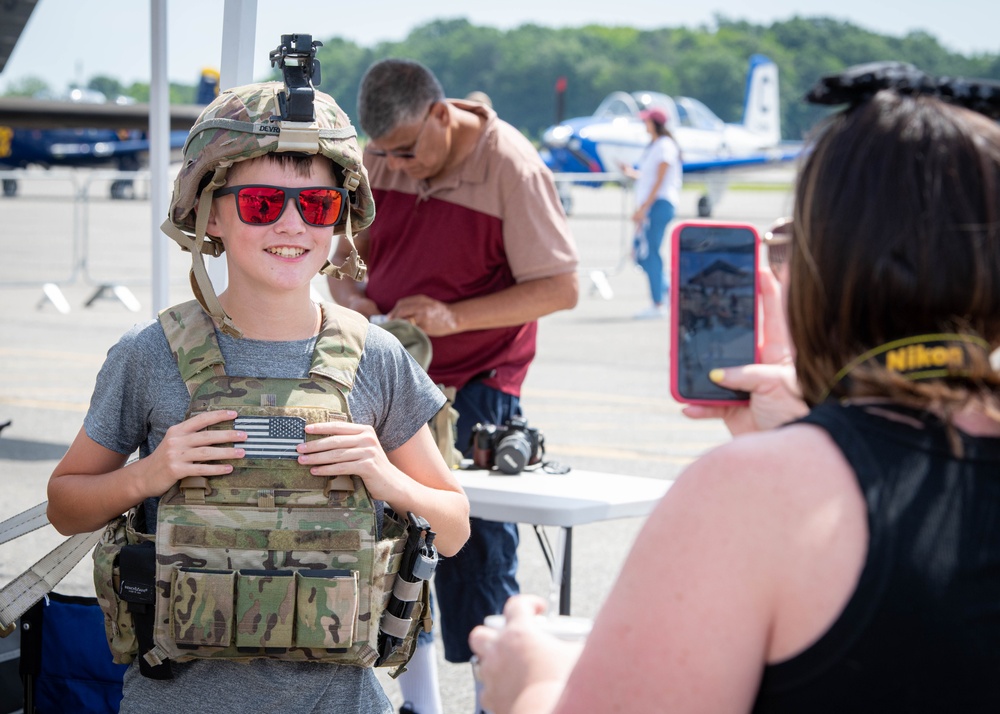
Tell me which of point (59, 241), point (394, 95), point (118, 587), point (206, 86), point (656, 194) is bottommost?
A: point (59, 241)

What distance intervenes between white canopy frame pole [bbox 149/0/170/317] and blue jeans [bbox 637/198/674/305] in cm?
1053

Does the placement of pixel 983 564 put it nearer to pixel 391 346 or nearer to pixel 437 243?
pixel 391 346

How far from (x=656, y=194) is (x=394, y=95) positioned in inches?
404

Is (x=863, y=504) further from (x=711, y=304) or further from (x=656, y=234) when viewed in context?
(x=656, y=234)

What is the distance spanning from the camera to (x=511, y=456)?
3.33 metres

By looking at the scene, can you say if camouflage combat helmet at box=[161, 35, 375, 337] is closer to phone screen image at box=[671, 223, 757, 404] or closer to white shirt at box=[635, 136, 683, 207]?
phone screen image at box=[671, 223, 757, 404]

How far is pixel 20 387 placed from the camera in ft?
30.8

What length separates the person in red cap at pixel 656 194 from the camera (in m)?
13.6

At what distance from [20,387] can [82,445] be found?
Answer: 26.2 feet

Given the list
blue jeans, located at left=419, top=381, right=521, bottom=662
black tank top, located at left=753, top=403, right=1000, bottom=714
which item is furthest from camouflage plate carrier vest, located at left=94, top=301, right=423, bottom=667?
blue jeans, located at left=419, top=381, right=521, bottom=662

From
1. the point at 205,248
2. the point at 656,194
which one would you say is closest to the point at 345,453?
the point at 205,248

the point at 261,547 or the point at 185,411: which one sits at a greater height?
the point at 185,411

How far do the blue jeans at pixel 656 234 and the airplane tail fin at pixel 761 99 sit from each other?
38.3m

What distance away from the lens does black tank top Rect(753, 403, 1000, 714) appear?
0.96m
